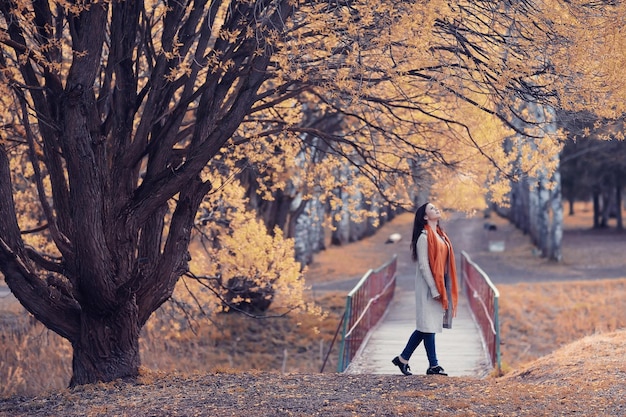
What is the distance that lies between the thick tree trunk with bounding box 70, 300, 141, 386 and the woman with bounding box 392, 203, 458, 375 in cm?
316

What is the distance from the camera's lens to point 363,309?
17.3 metres

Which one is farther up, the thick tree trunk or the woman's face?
the woman's face

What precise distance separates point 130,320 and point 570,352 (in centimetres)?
557

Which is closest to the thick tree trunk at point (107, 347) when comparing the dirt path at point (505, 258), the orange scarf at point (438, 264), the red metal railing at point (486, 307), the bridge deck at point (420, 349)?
the orange scarf at point (438, 264)

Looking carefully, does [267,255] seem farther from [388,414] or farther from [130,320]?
[388,414]

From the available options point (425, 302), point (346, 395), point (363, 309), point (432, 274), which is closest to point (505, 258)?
point (363, 309)

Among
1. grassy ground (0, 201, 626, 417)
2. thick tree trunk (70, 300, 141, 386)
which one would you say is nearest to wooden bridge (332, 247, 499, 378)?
grassy ground (0, 201, 626, 417)

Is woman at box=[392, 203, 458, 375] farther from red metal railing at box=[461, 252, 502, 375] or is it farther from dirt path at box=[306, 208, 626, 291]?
dirt path at box=[306, 208, 626, 291]

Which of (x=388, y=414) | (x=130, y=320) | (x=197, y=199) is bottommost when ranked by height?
(x=388, y=414)

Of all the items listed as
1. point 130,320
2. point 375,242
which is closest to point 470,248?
point 375,242

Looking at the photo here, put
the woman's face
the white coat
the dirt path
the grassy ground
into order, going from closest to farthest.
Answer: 1. the grassy ground
2. the woman's face
3. the white coat
4. the dirt path

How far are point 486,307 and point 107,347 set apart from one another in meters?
8.61

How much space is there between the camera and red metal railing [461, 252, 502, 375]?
13.9m

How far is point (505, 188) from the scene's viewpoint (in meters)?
13.3
